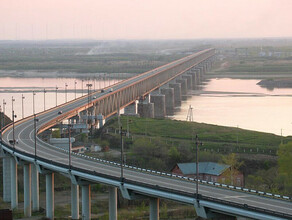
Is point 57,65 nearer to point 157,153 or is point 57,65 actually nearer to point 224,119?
point 224,119

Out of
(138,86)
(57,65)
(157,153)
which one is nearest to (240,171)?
(157,153)

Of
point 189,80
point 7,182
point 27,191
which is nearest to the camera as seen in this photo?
point 27,191

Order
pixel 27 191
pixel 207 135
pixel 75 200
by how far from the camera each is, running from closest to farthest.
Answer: pixel 75 200, pixel 27 191, pixel 207 135

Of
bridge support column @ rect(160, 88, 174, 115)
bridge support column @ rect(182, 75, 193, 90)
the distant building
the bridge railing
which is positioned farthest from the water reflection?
the bridge railing

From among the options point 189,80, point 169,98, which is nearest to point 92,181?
point 169,98

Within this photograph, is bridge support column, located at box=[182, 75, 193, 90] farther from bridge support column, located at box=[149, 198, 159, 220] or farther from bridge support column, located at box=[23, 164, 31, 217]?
bridge support column, located at box=[149, 198, 159, 220]

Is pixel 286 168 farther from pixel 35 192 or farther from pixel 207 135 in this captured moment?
pixel 207 135

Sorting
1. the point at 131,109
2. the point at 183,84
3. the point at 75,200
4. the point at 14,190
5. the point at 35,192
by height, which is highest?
the point at 75,200
